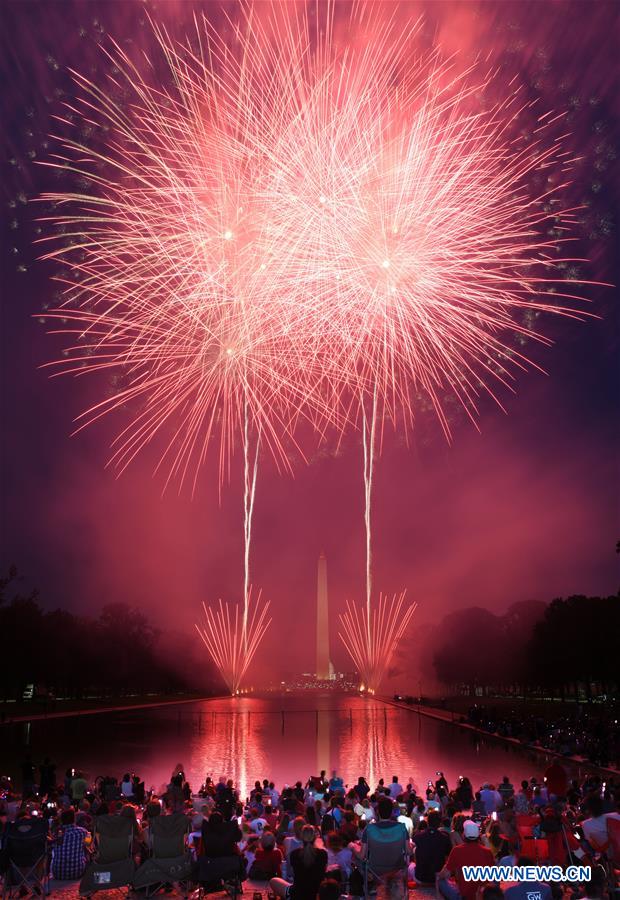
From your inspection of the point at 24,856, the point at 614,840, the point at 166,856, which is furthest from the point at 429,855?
the point at 24,856

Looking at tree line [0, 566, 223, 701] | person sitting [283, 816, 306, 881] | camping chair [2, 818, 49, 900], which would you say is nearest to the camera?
camping chair [2, 818, 49, 900]

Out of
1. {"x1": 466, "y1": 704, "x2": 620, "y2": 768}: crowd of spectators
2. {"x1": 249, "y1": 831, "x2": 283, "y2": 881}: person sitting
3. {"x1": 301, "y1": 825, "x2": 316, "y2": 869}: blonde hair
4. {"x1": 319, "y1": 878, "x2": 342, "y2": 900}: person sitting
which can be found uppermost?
{"x1": 301, "y1": 825, "x2": 316, "y2": 869}: blonde hair

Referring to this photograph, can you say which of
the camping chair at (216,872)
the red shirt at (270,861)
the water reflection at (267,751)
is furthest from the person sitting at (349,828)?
the water reflection at (267,751)

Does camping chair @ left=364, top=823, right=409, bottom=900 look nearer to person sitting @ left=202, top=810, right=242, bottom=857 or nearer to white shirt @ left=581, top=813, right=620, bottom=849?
person sitting @ left=202, top=810, right=242, bottom=857

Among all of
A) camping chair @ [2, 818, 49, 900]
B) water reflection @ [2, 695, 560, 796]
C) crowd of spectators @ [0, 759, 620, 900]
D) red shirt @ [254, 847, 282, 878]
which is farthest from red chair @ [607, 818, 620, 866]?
water reflection @ [2, 695, 560, 796]

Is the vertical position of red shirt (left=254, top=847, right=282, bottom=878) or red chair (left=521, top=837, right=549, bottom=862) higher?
red chair (left=521, top=837, right=549, bottom=862)

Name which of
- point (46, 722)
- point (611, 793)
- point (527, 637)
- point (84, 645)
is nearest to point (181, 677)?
point (84, 645)
